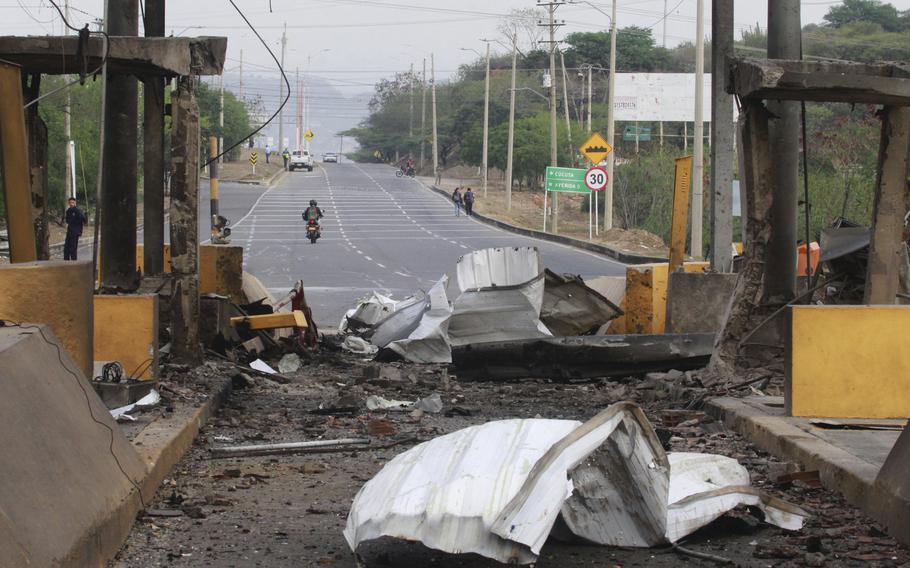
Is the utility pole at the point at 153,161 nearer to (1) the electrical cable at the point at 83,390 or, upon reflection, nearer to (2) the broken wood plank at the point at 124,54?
(2) the broken wood plank at the point at 124,54

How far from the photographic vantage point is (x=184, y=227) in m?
12.2

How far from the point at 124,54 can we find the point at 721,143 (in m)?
8.53

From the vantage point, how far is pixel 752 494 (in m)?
6.29

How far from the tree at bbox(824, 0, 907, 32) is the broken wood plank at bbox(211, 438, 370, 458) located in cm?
10063

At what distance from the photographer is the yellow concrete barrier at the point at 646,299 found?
15398 millimetres

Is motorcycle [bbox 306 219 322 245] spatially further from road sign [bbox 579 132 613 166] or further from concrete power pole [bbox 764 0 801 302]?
concrete power pole [bbox 764 0 801 302]

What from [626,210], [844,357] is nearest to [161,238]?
[844,357]

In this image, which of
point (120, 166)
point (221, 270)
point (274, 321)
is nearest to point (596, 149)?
point (221, 270)

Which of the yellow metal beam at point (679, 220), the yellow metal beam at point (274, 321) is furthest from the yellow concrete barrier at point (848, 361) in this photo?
the yellow metal beam at point (274, 321)

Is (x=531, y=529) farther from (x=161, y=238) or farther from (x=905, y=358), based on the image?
(x=161, y=238)

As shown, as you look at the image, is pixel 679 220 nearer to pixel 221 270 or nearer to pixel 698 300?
pixel 698 300

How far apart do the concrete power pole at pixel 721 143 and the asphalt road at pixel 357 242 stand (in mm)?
8035

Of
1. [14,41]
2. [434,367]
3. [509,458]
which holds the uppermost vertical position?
[14,41]

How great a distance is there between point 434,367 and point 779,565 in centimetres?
964
